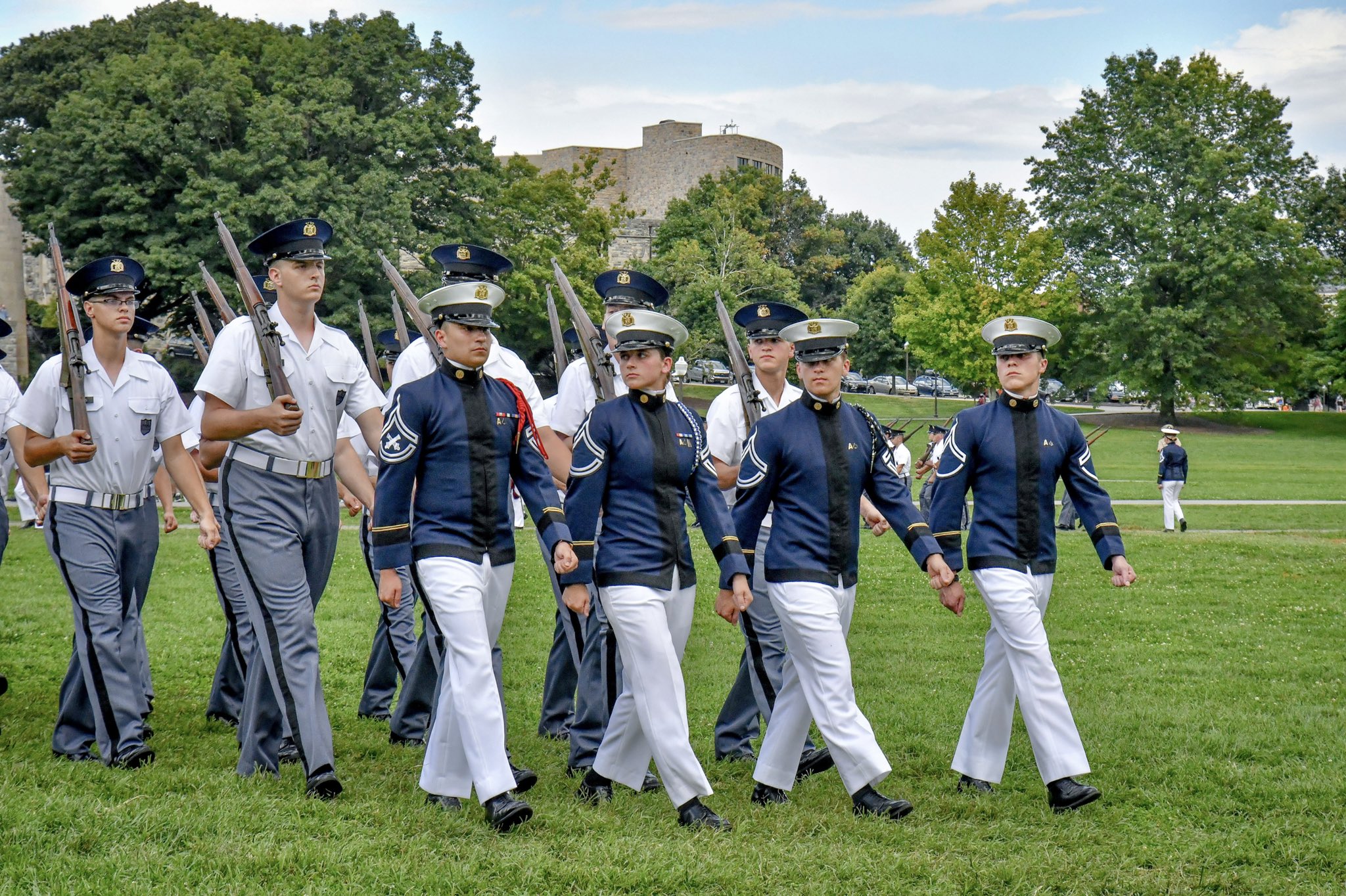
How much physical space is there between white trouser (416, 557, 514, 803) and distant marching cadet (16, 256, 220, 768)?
1.96m

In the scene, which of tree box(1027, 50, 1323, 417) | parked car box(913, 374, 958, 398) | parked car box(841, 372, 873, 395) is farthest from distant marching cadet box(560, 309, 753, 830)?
parked car box(913, 374, 958, 398)

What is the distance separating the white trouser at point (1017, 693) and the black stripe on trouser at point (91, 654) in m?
4.54

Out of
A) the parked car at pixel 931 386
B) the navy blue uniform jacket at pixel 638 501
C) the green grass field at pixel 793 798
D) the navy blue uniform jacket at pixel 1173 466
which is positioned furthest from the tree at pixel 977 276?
the navy blue uniform jacket at pixel 638 501

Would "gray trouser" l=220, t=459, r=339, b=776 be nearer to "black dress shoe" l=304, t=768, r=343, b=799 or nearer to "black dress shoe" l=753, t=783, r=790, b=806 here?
"black dress shoe" l=304, t=768, r=343, b=799

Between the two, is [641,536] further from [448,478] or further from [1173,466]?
[1173,466]

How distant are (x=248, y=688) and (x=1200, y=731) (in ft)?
19.0

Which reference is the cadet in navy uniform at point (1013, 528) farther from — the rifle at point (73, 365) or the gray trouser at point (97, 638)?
the rifle at point (73, 365)

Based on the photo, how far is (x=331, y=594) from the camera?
1438cm

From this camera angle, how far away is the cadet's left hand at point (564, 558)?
6285 mm

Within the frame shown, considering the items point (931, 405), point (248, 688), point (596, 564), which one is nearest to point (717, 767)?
point (596, 564)

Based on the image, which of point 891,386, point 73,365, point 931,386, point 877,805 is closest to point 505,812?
point 877,805

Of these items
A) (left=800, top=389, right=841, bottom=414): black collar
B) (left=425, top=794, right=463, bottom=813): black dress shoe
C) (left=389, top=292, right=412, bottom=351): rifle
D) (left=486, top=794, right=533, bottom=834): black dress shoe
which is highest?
(left=389, top=292, right=412, bottom=351): rifle

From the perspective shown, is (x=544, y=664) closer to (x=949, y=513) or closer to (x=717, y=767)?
(x=717, y=767)

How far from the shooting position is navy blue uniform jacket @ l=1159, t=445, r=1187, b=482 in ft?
78.4
